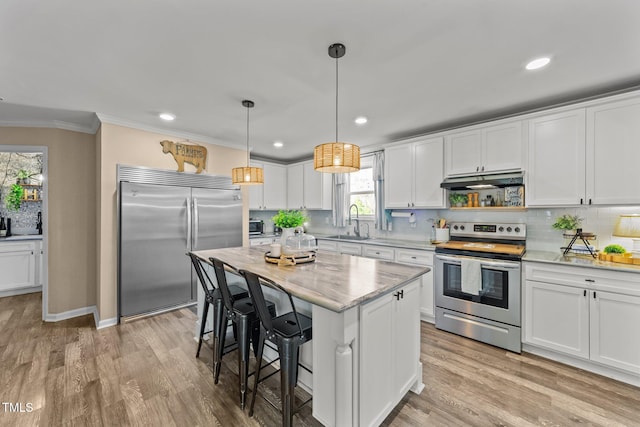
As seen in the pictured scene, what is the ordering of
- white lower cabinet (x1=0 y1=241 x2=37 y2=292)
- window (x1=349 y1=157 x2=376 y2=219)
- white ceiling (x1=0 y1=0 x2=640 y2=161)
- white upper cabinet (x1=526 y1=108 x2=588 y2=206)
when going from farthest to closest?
window (x1=349 y1=157 x2=376 y2=219) → white lower cabinet (x1=0 y1=241 x2=37 y2=292) → white upper cabinet (x1=526 y1=108 x2=588 y2=206) → white ceiling (x1=0 y1=0 x2=640 y2=161)

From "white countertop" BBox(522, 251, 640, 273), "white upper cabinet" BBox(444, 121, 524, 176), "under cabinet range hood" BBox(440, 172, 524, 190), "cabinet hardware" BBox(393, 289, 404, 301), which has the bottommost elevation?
→ "cabinet hardware" BBox(393, 289, 404, 301)

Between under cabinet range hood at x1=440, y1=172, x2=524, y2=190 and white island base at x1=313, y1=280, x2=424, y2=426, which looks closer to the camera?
white island base at x1=313, y1=280, x2=424, y2=426

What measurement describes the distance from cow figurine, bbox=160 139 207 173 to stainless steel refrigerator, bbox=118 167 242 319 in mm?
396

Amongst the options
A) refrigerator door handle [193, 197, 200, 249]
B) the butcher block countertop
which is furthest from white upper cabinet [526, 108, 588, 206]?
refrigerator door handle [193, 197, 200, 249]

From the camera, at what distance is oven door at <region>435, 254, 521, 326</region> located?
107 inches

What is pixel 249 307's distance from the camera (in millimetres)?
2090

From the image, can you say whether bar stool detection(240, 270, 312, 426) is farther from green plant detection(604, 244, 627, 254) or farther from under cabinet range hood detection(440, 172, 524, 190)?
green plant detection(604, 244, 627, 254)

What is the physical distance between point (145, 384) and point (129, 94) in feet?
8.80

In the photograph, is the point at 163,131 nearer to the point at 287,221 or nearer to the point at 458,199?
the point at 287,221

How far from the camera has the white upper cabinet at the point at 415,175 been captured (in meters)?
3.59

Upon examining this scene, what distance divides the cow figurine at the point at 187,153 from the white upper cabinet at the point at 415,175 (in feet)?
9.34

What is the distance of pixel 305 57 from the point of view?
6.68 ft

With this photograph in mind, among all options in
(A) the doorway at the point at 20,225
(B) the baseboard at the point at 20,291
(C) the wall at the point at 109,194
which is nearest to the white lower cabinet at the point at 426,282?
(C) the wall at the point at 109,194

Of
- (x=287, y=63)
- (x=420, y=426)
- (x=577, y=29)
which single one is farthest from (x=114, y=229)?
(x=577, y=29)
